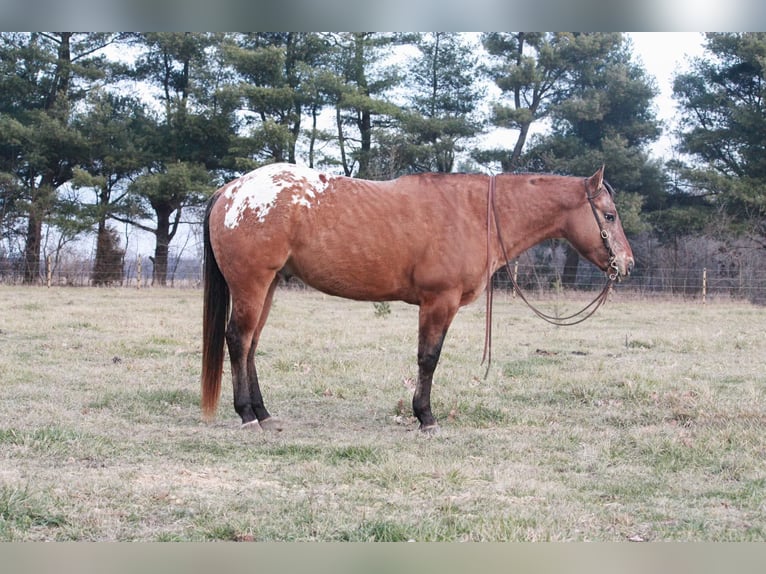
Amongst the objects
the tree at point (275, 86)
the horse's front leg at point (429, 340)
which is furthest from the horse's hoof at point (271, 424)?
the tree at point (275, 86)

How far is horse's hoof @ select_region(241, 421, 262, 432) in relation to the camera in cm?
558

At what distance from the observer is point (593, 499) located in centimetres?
391

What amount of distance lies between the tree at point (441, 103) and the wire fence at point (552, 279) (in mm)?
4270

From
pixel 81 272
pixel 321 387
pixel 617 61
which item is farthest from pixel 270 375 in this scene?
pixel 617 61

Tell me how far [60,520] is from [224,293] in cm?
278

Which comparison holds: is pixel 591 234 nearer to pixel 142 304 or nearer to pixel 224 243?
pixel 224 243

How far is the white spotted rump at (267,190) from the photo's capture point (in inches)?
221

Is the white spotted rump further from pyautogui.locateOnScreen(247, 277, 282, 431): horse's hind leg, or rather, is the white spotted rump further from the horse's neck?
the horse's neck

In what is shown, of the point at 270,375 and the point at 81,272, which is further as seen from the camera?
the point at 81,272

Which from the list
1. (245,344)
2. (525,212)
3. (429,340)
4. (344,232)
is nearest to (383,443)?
(429,340)

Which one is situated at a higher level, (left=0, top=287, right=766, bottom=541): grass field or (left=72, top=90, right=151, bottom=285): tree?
(left=72, top=90, right=151, bottom=285): tree

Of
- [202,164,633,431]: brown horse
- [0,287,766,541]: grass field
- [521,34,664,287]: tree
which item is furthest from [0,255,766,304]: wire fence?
[202,164,633,431]: brown horse

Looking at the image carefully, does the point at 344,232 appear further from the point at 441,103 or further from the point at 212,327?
the point at 441,103

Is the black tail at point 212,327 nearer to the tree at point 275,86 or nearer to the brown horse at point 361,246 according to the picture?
the brown horse at point 361,246
